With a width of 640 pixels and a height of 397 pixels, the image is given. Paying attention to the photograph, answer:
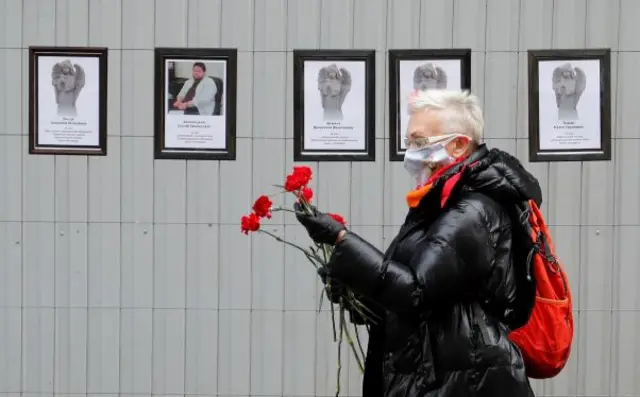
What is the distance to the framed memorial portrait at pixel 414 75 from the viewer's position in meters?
5.51

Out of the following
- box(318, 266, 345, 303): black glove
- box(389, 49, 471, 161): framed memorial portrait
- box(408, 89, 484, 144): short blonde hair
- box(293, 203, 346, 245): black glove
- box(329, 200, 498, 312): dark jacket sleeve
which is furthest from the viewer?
box(389, 49, 471, 161): framed memorial portrait

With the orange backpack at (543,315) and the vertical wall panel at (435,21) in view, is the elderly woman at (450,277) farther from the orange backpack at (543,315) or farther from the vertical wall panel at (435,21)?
the vertical wall panel at (435,21)

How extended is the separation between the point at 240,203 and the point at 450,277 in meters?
2.82

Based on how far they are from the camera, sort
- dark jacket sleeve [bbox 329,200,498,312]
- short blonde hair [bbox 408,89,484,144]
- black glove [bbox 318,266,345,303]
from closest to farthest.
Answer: dark jacket sleeve [bbox 329,200,498,312] → short blonde hair [bbox 408,89,484,144] → black glove [bbox 318,266,345,303]

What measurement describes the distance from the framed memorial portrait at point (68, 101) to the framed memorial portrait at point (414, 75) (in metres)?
1.68

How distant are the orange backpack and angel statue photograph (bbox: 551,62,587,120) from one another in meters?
2.56

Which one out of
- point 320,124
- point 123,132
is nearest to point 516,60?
point 320,124

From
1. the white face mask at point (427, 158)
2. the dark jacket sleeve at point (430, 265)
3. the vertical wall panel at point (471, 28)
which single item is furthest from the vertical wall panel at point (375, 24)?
the dark jacket sleeve at point (430, 265)

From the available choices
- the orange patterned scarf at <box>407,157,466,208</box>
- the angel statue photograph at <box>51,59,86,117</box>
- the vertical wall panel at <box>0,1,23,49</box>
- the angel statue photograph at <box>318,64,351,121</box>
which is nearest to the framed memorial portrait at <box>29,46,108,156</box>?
the angel statue photograph at <box>51,59,86,117</box>

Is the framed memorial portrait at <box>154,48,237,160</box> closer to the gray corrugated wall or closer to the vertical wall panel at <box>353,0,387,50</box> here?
the gray corrugated wall

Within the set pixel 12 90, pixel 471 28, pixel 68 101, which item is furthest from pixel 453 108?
pixel 12 90

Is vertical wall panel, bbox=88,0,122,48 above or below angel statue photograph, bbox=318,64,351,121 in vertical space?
above

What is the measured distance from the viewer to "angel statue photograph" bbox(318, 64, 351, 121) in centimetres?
552

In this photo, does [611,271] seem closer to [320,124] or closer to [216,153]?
[320,124]
